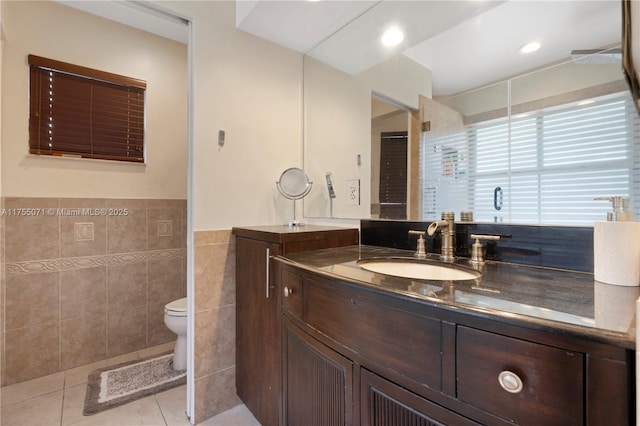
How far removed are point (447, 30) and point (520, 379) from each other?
139 centimetres

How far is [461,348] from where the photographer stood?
58 centimetres

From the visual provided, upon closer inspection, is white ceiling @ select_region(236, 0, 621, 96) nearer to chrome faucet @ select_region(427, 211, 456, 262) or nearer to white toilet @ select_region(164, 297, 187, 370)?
chrome faucet @ select_region(427, 211, 456, 262)

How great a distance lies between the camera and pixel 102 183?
205 cm

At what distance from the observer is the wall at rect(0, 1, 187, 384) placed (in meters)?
1.77

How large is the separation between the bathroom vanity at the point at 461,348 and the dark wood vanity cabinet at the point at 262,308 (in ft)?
0.60

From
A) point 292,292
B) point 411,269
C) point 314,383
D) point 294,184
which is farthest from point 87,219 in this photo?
point 411,269

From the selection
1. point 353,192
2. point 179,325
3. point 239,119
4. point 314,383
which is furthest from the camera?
point 179,325

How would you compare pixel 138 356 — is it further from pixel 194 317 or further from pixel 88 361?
pixel 194 317

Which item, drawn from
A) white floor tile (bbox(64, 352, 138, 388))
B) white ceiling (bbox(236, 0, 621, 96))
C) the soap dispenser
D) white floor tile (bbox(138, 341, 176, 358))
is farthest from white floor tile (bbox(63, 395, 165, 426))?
white ceiling (bbox(236, 0, 621, 96))

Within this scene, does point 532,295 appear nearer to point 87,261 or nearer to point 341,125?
point 341,125

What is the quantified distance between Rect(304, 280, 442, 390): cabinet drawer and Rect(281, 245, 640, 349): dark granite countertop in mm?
50

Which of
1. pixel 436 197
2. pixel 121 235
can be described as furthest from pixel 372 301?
pixel 121 235

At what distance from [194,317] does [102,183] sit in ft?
4.37

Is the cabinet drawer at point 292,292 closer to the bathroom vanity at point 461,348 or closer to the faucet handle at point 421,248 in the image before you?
the bathroom vanity at point 461,348
